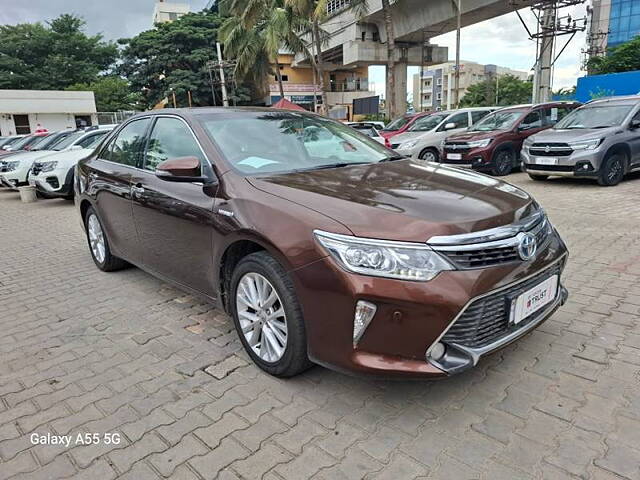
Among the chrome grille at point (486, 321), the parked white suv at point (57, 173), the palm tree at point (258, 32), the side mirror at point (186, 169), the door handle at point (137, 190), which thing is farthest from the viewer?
the palm tree at point (258, 32)

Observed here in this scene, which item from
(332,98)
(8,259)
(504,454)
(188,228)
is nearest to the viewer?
(504,454)

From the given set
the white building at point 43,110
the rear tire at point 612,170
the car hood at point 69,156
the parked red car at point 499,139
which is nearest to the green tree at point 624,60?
the parked red car at point 499,139

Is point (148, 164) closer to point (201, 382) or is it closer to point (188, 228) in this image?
point (188, 228)

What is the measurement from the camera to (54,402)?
2.60m

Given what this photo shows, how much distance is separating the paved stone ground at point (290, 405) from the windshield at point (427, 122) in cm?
944

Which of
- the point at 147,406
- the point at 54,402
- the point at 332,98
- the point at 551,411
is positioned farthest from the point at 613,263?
the point at 332,98

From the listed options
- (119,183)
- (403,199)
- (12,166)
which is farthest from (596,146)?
(12,166)

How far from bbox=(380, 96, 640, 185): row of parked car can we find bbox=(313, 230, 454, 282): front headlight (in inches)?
305

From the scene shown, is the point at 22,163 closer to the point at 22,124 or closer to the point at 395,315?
the point at 395,315

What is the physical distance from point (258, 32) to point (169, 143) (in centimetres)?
2632

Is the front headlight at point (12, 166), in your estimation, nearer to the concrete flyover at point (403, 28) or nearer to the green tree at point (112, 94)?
the concrete flyover at point (403, 28)

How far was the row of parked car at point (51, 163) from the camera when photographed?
9.34m

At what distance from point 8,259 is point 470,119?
11.5 m

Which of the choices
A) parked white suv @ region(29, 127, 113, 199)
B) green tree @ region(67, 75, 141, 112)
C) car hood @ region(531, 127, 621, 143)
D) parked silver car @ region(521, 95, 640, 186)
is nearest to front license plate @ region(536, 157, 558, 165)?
parked silver car @ region(521, 95, 640, 186)
